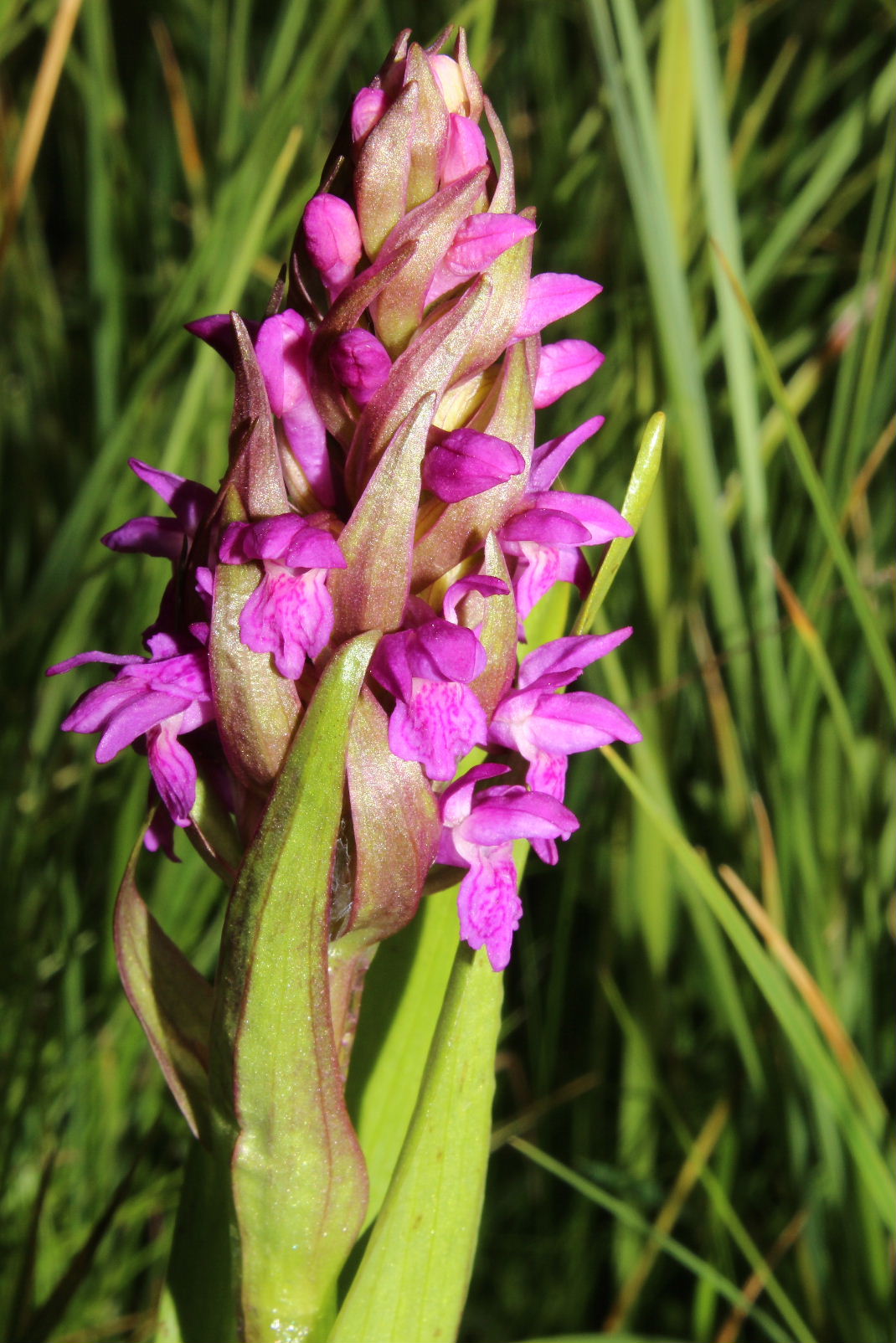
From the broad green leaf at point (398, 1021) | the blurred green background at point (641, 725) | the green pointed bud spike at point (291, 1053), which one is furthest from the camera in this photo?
the blurred green background at point (641, 725)

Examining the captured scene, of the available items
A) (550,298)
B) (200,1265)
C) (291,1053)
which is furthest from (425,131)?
(200,1265)

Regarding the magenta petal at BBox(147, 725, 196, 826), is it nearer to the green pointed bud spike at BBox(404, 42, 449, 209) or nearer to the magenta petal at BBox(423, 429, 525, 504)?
the magenta petal at BBox(423, 429, 525, 504)

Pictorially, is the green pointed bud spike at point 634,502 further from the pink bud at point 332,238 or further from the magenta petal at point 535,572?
the pink bud at point 332,238

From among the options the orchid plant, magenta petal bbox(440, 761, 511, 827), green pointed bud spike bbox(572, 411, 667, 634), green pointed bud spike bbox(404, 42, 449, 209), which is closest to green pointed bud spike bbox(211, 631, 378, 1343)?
the orchid plant

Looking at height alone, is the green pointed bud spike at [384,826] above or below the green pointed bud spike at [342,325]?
below

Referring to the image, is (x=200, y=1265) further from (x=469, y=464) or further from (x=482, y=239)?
(x=482, y=239)

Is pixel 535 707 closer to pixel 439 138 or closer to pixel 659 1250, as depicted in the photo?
pixel 439 138

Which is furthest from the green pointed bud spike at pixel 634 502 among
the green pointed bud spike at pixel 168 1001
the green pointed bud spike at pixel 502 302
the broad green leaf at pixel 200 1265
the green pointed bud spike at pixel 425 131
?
the broad green leaf at pixel 200 1265
